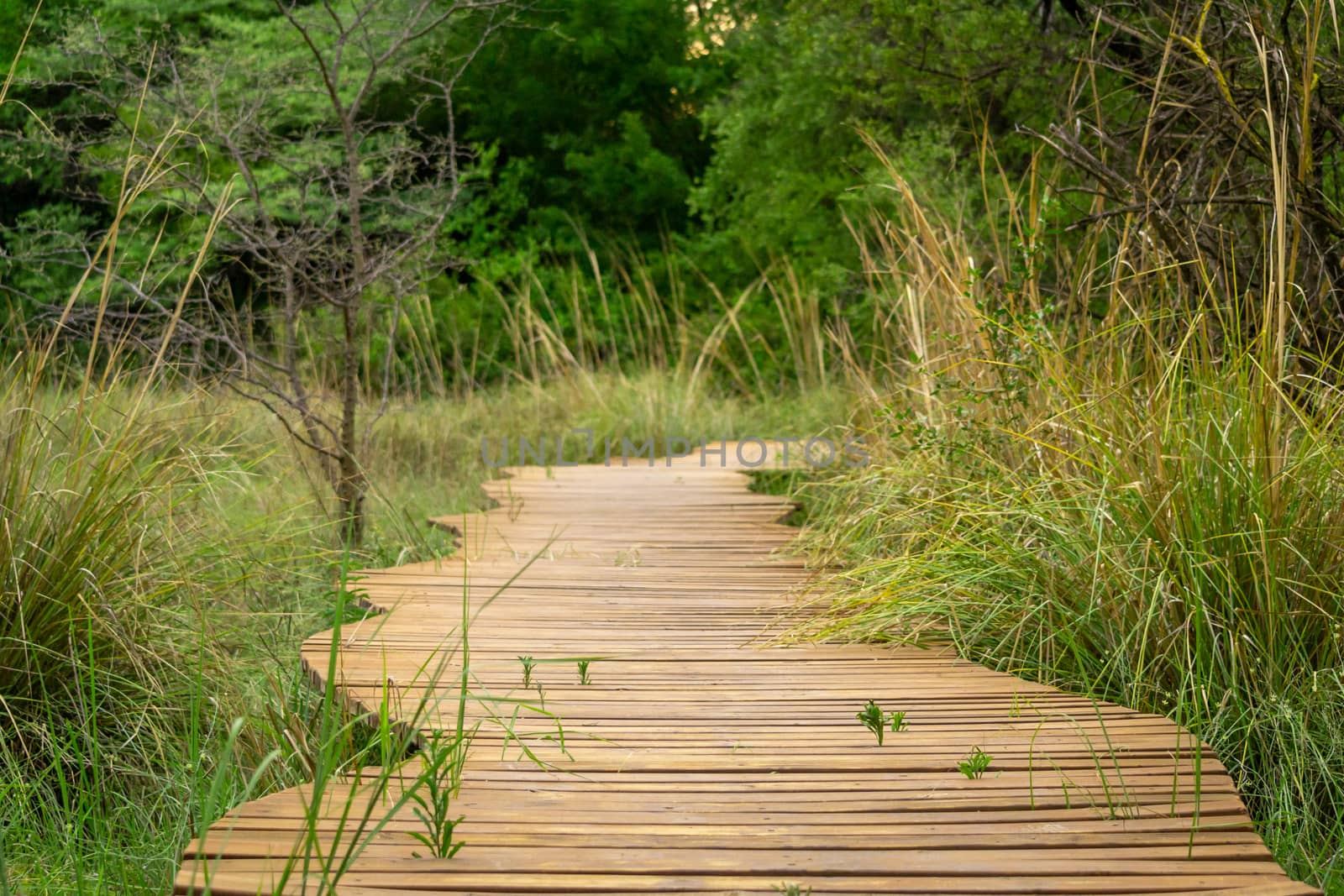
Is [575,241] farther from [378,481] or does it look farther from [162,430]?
[162,430]

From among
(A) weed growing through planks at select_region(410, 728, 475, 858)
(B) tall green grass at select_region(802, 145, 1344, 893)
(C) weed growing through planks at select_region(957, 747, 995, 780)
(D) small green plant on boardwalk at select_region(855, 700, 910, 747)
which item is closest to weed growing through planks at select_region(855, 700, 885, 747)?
(D) small green plant on boardwalk at select_region(855, 700, 910, 747)

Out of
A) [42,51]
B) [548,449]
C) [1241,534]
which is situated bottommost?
[548,449]

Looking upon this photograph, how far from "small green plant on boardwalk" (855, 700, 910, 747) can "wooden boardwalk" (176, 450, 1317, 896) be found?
0.02m

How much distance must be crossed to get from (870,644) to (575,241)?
11222 mm

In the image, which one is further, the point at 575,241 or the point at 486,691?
the point at 575,241

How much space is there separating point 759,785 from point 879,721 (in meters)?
0.29

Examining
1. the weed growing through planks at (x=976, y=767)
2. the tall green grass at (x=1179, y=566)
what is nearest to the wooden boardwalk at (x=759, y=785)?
the weed growing through planks at (x=976, y=767)

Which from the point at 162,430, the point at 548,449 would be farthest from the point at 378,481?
the point at 162,430

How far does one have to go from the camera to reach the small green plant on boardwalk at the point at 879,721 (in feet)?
7.30

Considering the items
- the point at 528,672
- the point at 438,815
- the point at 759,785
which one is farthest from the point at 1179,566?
the point at 438,815

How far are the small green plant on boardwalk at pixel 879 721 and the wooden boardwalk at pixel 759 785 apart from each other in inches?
0.8

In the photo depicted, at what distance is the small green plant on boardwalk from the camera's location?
2.22 metres

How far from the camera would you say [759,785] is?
2035 millimetres

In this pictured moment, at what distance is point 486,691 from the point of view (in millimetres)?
2504
